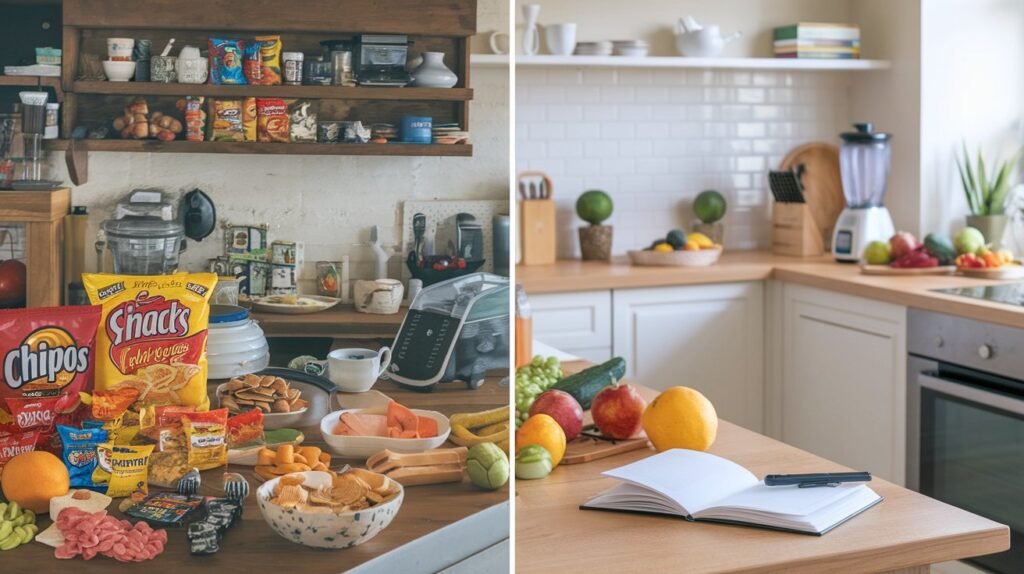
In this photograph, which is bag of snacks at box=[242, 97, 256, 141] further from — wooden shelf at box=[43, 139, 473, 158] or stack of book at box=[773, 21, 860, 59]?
stack of book at box=[773, 21, 860, 59]

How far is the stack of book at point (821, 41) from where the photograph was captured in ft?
12.6

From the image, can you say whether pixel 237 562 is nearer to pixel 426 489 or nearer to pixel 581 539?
pixel 426 489

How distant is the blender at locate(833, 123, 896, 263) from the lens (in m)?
3.55

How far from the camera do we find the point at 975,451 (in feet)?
9.18

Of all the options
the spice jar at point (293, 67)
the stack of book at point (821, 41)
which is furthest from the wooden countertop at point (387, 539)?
the stack of book at point (821, 41)

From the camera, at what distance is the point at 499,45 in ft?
2.56

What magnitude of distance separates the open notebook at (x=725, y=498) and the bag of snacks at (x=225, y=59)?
2.39 ft

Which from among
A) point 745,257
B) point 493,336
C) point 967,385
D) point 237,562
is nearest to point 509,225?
point 493,336

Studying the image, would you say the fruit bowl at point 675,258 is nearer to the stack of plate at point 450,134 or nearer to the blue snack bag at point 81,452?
the stack of plate at point 450,134

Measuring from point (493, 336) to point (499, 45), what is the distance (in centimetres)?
21

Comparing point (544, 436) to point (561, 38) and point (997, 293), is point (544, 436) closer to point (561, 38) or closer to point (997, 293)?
point (997, 293)

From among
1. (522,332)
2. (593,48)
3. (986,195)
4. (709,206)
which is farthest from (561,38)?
(522,332)

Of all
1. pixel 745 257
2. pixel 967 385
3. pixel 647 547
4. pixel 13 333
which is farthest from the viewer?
pixel 745 257

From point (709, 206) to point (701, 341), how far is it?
0.59 meters
